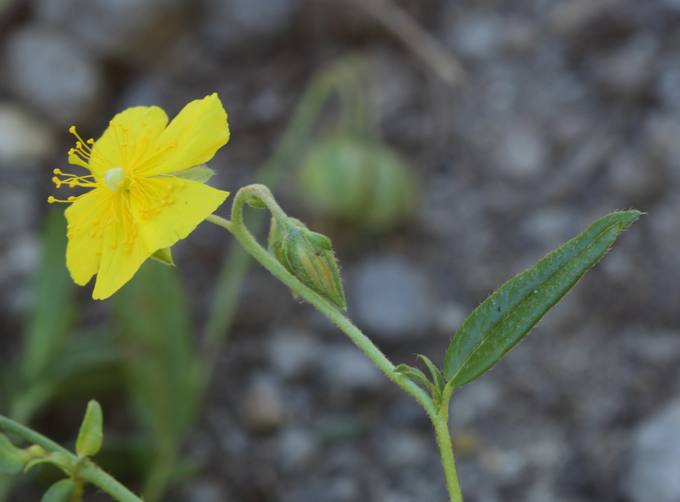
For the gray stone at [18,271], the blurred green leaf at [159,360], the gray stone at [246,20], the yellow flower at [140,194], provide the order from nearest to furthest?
1. the yellow flower at [140,194]
2. the blurred green leaf at [159,360]
3. the gray stone at [18,271]
4. the gray stone at [246,20]

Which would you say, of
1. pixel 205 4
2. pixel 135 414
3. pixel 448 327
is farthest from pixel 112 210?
pixel 205 4

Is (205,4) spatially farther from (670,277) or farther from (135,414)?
(670,277)

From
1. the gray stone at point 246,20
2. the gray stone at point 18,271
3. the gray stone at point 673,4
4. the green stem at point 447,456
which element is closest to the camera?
the green stem at point 447,456

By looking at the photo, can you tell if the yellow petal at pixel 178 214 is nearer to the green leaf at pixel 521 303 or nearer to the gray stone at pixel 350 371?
the green leaf at pixel 521 303

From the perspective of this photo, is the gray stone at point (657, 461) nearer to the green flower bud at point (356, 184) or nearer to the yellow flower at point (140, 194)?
the green flower bud at point (356, 184)

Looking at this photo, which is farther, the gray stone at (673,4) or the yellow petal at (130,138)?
the gray stone at (673,4)

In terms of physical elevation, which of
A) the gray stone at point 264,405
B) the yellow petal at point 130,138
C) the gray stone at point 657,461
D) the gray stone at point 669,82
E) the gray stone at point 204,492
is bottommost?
the yellow petal at point 130,138

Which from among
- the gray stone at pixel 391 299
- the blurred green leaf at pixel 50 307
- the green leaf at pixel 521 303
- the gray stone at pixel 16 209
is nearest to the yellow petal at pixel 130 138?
the green leaf at pixel 521 303

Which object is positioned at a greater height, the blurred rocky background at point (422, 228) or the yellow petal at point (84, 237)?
the blurred rocky background at point (422, 228)
